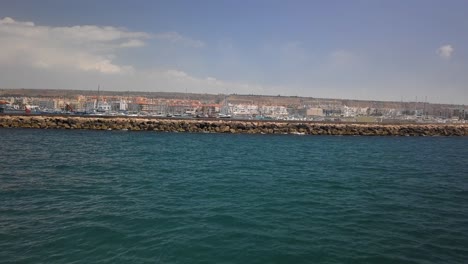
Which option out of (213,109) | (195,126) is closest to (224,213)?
(195,126)

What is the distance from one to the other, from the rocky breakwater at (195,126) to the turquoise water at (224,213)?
24060mm

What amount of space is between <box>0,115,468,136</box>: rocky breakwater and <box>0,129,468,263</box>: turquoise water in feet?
78.9

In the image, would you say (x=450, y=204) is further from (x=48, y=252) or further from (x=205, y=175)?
(x=48, y=252)

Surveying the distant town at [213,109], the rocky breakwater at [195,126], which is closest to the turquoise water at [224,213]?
the rocky breakwater at [195,126]

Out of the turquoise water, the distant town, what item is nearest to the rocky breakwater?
the turquoise water

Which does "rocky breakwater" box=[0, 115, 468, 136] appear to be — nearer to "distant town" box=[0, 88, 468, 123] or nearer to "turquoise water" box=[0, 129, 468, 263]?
"turquoise water" box=[0, 129, 468, 263]

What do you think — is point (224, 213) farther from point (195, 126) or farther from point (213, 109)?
point (213, 109)

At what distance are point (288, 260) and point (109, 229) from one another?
4638mm

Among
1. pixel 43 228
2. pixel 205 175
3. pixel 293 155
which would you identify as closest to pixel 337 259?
pixel 43 228

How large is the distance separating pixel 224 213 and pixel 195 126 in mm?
35263

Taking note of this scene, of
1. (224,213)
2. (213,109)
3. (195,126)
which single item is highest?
(213,109)

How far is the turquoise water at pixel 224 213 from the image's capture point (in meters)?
7.83

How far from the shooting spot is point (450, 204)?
1269 cm

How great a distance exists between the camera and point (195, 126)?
4547cm
